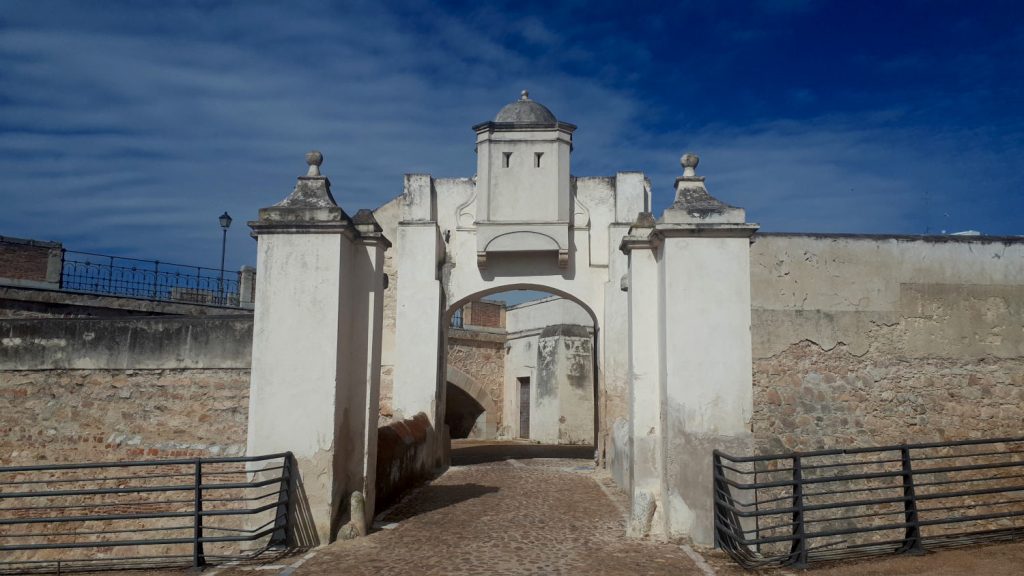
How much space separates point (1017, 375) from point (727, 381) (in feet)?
18.4

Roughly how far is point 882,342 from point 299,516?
7.49 m

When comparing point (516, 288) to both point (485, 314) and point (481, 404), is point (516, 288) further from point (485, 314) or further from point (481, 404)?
point (485, 314)

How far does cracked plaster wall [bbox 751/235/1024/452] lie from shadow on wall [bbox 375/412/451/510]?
4602 millimetres

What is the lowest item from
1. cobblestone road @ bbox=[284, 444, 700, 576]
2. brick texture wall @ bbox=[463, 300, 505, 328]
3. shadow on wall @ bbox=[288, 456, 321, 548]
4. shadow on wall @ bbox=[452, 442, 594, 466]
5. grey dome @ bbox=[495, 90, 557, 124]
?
shadow on wall @ bbox=[452, 442, 594, 466]

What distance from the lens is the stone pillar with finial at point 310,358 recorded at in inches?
279

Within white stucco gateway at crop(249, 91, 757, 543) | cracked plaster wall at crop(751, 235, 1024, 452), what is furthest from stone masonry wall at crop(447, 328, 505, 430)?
white stucco gateway at crop(249, 91, 757, 543)

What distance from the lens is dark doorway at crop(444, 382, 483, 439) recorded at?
2462 cm

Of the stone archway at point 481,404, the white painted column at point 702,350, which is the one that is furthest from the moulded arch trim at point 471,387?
the white painted column at point 702,350

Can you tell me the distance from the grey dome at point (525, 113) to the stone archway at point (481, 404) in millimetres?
10798

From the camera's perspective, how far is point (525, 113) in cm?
1448

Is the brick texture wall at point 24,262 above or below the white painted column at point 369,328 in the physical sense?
above

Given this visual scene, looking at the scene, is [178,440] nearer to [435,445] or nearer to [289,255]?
[289,255]

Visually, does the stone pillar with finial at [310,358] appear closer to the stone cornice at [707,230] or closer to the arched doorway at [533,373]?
the stone cornice at [707,230]

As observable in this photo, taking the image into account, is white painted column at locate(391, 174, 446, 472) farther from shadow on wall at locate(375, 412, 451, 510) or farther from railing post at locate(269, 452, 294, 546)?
railing post at locate(269, 452, 294, 546)
